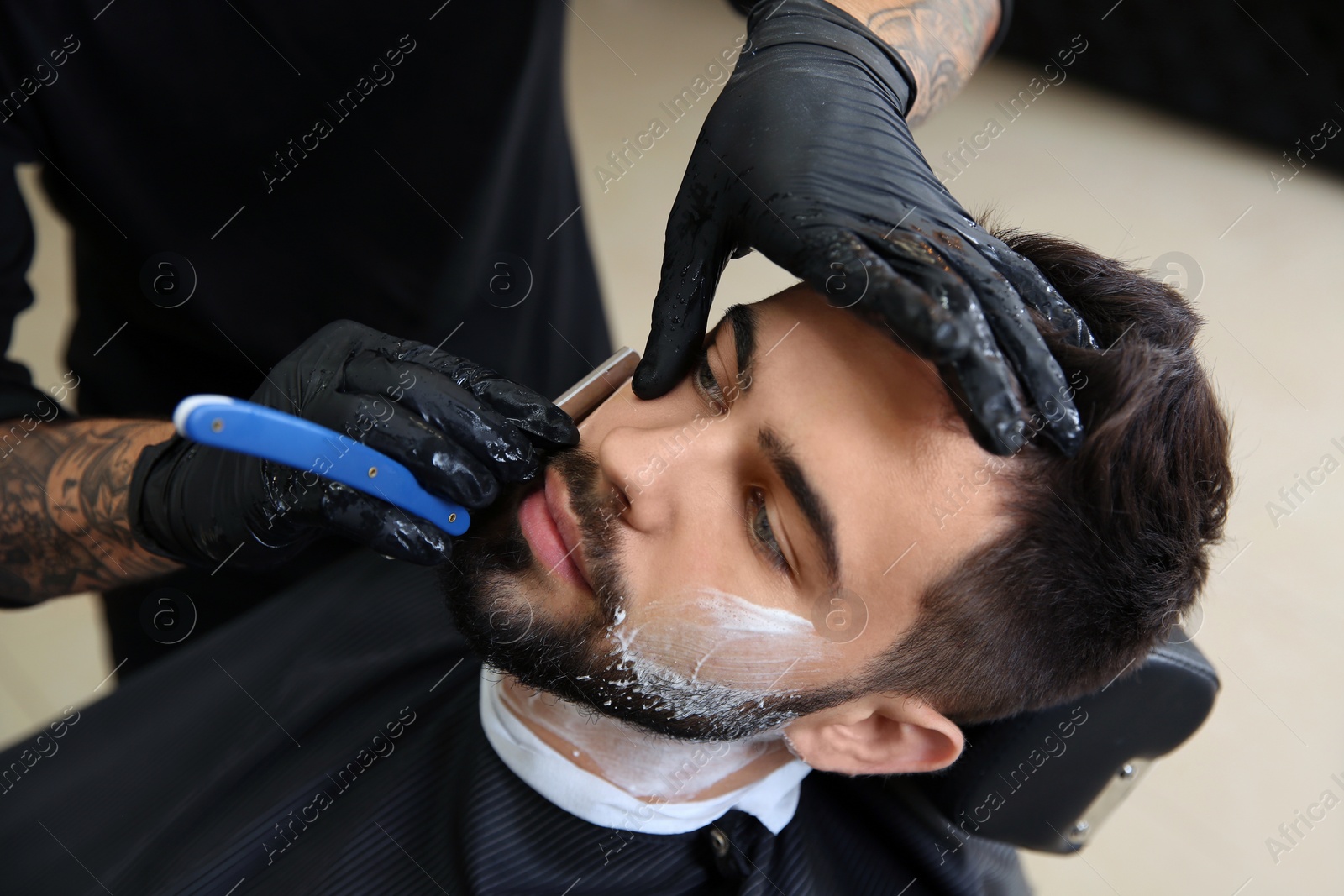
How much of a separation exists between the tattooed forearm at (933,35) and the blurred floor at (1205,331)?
61 centimetres

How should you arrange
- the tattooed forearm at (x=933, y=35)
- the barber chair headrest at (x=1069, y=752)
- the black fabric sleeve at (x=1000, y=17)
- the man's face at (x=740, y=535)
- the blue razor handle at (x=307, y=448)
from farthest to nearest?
the black fabric sleeve at (x=1000, y=17), the tattooed forearm at (x=933, y=35), the barber chair headrest at (x=1069, y=752), the man's face at (x=740, y=535), the blue razor handle at (x=307, y=448)

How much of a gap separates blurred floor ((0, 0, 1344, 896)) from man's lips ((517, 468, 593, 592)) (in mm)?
1323

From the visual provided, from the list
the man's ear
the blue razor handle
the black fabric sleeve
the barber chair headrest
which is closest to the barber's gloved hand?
the blue razor handle

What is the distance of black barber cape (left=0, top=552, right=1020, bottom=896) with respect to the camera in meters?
1.49

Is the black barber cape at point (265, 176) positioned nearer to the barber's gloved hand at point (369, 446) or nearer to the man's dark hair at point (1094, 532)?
the barber's gloved hand at point (369, 446)

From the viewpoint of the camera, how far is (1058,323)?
119 cm

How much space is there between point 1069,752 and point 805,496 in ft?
2.20

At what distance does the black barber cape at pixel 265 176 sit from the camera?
4.80ft

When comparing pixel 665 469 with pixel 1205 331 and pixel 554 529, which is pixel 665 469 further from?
pixel 1205 331

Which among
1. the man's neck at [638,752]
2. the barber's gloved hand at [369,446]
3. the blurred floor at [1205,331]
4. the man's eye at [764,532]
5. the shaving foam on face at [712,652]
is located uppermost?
the barber's gloved hand at [369,446]

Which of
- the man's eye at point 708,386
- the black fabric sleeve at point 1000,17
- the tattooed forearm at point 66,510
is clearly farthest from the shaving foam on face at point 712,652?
the black fabric sleeve at point 1000,17

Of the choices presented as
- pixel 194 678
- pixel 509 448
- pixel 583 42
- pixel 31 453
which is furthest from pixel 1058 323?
pixel 583 42

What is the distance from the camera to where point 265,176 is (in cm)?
162

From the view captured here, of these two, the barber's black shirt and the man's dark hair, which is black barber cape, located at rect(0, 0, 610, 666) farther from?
the man's dark hair
